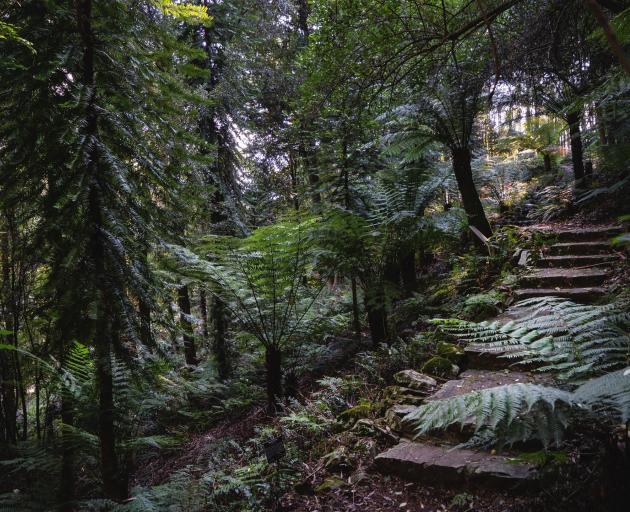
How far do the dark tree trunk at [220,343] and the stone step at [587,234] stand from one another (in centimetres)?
537

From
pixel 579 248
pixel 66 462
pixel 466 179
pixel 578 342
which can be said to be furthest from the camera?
pixel 466 179

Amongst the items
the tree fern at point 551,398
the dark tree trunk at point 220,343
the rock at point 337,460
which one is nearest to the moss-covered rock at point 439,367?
the rock at point 337,460

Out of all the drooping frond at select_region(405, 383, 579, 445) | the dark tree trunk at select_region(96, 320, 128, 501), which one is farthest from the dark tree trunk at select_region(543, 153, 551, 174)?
the dark tree trunk at select_region(96, 320, 128, 501)

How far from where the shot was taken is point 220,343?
21.9ft

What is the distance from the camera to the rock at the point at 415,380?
3087 millimetres

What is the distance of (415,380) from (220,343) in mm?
4331

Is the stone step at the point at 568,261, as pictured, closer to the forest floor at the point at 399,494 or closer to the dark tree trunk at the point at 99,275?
the forest floor at the point at 399,494

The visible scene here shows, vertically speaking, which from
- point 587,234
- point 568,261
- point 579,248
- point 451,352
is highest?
point 587,234

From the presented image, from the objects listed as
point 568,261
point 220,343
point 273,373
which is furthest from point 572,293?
point 220,343

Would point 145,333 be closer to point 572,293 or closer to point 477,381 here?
point 477,381

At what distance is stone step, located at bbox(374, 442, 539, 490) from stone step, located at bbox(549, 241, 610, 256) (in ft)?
12.1

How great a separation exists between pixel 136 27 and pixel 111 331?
2024 mm

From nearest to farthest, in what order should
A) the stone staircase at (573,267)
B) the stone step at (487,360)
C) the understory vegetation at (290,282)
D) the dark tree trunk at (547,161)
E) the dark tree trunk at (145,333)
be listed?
the understory vegetation at (290,282), the dark tree trunk at (145,333), the stone step at (487,360), the stone staircase at (573,267), the dark tree trunk at (547,161)

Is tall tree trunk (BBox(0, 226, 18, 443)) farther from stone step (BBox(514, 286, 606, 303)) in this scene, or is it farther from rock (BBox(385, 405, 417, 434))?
stone step (BBox(514, 286, 606, 303))
